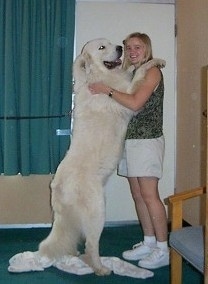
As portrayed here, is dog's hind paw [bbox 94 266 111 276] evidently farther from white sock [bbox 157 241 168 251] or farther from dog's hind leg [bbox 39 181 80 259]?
white sock [bbox 157 241 168 251]

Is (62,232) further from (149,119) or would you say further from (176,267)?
(149,119)

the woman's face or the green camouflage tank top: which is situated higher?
the woman's face

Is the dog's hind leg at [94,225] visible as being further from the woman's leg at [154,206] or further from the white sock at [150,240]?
the white sock at [150,240]

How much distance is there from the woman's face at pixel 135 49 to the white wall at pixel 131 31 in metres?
1.08

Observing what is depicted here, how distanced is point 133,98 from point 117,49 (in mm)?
442

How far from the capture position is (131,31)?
4129mm

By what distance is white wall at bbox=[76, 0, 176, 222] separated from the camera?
4082 millimetres

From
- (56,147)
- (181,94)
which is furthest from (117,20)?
(56,147)

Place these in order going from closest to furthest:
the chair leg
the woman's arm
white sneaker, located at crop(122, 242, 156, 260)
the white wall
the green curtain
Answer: the chair leg → the woman's arm → white sneaker, located at crop(122, 242, 156, 260) → the green curtain → the white wall

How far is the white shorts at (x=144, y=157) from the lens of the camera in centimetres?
297

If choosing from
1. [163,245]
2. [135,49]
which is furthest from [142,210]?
[135,49]

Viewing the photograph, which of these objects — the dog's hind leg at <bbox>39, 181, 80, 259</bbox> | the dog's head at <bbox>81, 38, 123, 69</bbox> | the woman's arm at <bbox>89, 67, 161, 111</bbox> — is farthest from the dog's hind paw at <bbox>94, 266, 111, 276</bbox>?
the dog's head at <bbox>81, 38, 123, 69</bbox>

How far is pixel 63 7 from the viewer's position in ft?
12.8

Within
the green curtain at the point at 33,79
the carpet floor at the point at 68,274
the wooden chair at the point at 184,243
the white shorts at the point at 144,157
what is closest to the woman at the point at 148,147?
the white shorts at the point at 144,157
